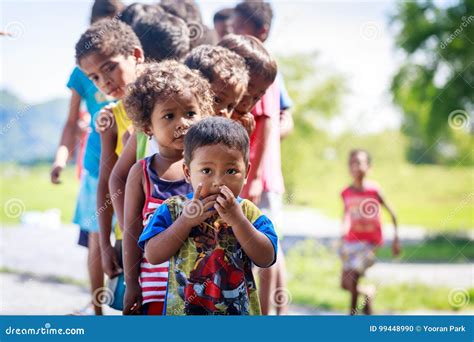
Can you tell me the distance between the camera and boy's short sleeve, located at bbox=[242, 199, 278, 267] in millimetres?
2689

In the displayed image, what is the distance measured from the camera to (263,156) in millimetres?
3787

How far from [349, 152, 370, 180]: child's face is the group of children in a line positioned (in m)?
2.35

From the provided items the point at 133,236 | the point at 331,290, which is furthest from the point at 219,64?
the point at 331,290

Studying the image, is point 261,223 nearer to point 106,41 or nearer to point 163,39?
point 106,41

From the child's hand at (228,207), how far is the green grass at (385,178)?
11.3 meters

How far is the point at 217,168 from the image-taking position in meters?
2.64

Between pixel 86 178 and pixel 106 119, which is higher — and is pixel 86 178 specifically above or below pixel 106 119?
above

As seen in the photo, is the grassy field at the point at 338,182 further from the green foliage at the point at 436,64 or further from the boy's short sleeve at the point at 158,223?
the boy's short sleeve at the point at 158,223

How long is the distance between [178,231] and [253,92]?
109 cm

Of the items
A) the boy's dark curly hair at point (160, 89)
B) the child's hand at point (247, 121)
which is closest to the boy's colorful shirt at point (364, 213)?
the child's hand at point (247, 121)
